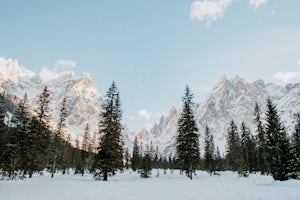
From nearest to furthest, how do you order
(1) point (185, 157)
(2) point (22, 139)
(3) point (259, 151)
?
(2) point (22, 139) < (1) point (185, 157) < (3) point (259, 151)

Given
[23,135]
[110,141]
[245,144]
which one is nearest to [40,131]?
[23,135]

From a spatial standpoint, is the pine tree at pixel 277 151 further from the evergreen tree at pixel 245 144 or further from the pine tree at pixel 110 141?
the evergreen tree at pixel 245 144

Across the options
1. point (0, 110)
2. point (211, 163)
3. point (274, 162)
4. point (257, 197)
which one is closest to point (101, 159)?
point (0, 110)

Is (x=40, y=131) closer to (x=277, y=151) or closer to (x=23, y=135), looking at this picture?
(x=23, y=135)

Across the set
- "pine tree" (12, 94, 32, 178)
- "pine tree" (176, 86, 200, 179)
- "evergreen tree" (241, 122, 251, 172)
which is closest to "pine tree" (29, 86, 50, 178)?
"pine tree" (12, 94, 32, 178)

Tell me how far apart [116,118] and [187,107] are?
12.0m

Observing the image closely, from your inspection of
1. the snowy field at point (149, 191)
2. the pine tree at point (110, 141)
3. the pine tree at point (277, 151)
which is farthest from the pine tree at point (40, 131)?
the pine tree at point (277, 151)

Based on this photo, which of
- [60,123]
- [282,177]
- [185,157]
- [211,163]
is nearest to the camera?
[282,177]

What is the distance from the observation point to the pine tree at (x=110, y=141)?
108 feet

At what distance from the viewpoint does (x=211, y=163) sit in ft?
207

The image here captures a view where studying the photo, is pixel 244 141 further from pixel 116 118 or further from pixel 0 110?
pixel 0 110

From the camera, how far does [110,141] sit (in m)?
33.6

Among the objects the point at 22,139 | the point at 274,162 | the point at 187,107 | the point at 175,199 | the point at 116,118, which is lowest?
the point at 175,199

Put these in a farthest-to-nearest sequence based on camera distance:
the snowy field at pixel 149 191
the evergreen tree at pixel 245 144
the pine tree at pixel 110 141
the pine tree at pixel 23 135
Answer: the evergreen tree at pixel 245 144 < the pine tree at pixel 23 135 < the pine tree at pixel 110 141 < the snowy field at pixel 149 191
